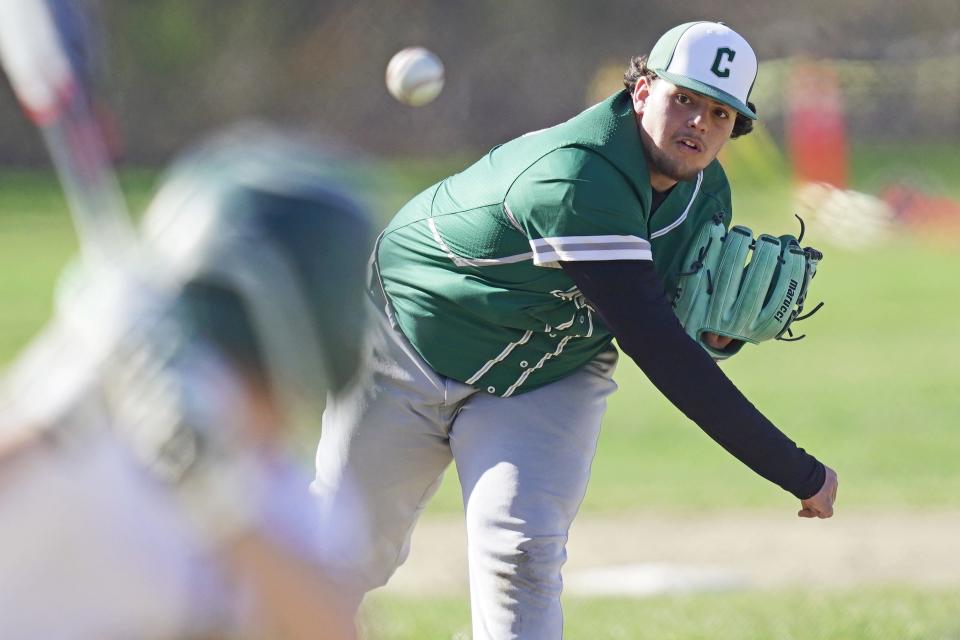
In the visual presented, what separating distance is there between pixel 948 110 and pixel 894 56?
4.94 feet

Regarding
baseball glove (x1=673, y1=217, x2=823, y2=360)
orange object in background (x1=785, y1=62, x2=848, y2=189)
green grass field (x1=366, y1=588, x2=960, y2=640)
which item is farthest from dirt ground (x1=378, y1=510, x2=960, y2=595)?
orange object in background (x1=785, y1=62, x2=848, y2=189)

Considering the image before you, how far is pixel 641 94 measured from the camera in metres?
3.97

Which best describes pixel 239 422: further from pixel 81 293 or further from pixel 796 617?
pixel 796 617

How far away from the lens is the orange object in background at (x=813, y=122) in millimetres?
25266

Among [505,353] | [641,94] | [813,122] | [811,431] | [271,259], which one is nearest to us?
[271,259]

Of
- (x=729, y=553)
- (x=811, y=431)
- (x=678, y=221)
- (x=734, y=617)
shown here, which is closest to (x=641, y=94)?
(x=678, y=221)

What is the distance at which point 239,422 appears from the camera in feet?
4.86

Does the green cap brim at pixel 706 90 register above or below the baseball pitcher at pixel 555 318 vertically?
above

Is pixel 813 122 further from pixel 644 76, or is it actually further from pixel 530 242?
pixel 530 242

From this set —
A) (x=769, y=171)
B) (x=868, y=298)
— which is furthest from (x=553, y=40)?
(x=868, y=298)

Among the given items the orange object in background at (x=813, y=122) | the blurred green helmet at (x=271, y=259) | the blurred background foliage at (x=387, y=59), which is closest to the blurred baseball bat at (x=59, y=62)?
the blurred green helmet at (x=271, y=259)

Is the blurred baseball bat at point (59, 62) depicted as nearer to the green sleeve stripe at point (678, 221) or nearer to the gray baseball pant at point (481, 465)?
the gray baseball pant at point (481, 465)

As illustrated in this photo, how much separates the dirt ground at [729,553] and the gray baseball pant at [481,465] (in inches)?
111

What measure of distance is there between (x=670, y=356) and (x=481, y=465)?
25.2 inches
